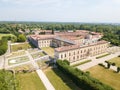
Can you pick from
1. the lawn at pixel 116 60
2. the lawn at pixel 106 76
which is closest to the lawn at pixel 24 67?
the lawn at pixel 106 76

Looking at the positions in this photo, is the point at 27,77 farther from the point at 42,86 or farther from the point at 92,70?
the point at 92,70

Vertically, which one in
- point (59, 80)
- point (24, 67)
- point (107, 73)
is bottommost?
point (107, 73)

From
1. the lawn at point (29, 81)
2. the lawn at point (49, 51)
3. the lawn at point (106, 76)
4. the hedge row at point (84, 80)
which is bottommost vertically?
the lawn at point (29, 81)

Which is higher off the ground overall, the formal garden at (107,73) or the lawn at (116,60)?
the lawn at (116,60)

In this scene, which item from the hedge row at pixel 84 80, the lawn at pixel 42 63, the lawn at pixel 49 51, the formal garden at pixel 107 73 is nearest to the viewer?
the hedge row at pixel 84 80

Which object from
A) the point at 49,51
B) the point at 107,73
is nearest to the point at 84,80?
the point at 107,73

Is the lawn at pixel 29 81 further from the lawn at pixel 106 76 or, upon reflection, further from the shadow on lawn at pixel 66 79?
the lawn at pixel 106 76

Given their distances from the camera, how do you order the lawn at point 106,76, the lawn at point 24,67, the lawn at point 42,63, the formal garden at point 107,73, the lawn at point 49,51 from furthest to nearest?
the lawn at point 49,51, the lawn at point 42,63, the lawn at point 24,67, the formal garden at point 107,73, the lawn at point 106,76

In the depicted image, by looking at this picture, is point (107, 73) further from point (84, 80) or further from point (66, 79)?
point (84, 80)
